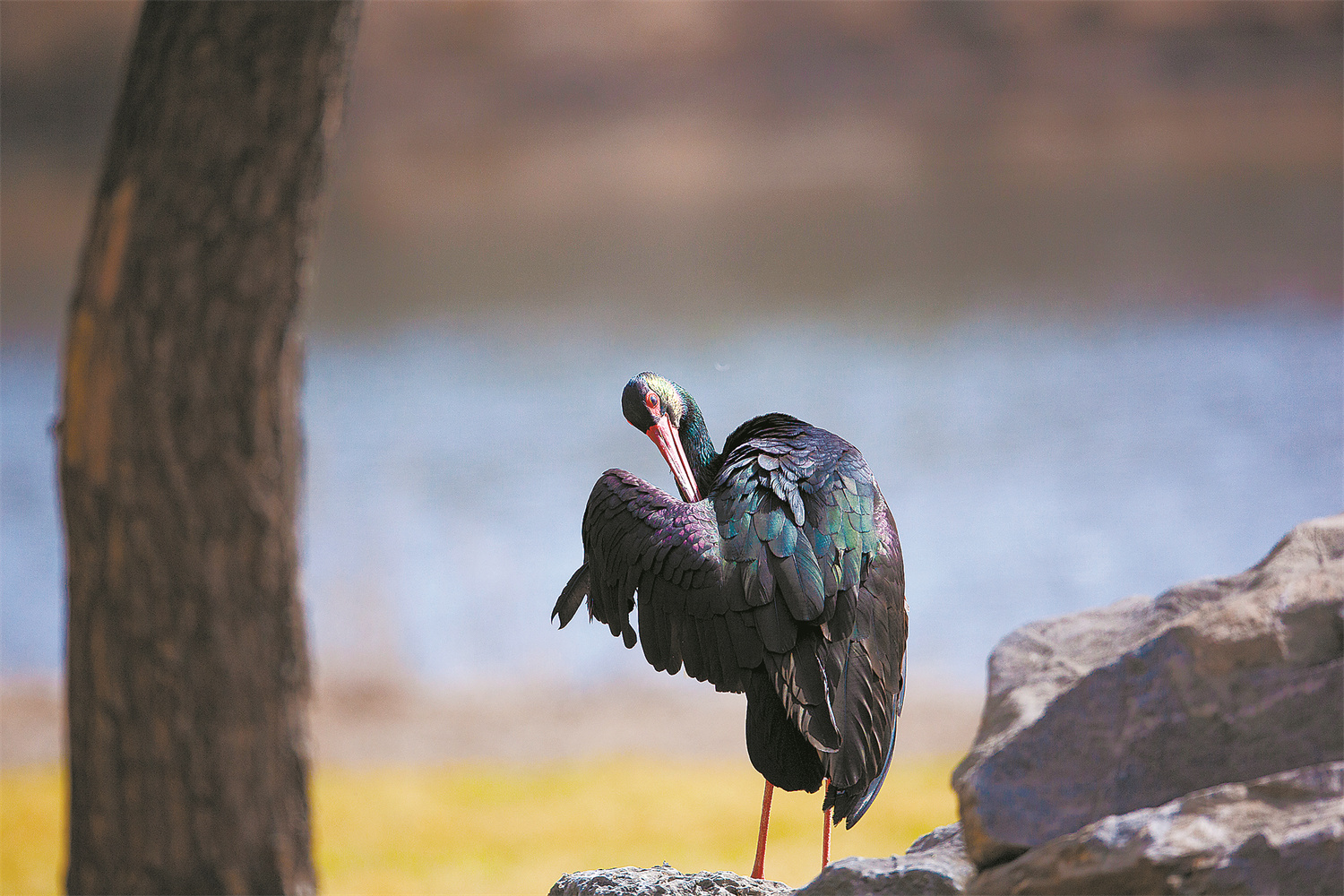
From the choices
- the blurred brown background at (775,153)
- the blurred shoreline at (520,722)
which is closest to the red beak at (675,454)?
the blurred shoreline at (520,722)

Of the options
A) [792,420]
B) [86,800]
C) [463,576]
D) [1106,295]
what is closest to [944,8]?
[1106,295]

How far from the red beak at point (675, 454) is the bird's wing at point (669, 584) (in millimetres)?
77

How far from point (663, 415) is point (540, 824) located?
1.90 meters

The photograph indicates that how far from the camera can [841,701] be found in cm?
112

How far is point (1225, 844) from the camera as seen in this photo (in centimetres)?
87

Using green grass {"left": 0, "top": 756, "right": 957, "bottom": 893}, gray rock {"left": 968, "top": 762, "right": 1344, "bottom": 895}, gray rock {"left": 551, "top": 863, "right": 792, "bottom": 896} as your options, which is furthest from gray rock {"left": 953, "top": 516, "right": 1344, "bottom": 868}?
green grass {"left": 0, "top": 756, "right": 957, "bottom": 893}

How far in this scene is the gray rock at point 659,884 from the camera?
1.28m

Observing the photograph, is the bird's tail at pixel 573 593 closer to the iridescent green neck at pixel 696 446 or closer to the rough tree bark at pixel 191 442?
the iridescent green neck at pixel 696 446

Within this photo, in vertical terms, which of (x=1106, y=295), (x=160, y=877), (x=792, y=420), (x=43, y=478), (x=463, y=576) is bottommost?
(x=160, y=877)

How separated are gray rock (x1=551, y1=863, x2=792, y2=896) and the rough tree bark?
0.44 m

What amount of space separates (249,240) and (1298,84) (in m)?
6.79

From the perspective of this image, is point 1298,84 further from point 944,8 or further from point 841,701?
point 841,701

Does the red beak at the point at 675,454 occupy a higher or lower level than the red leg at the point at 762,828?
higher

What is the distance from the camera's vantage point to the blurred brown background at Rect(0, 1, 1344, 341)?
586 cm
